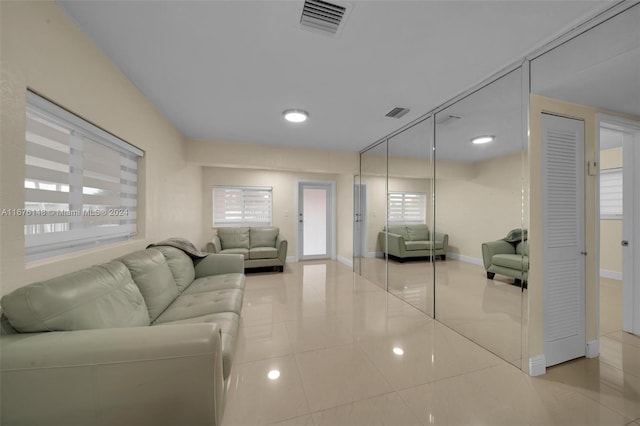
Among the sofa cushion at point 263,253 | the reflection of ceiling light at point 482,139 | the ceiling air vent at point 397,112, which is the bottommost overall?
the sofa cushion at point 263,253

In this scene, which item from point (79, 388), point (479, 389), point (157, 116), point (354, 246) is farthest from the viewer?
point (354, 246)

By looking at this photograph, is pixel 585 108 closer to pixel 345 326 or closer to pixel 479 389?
pixel 479 389

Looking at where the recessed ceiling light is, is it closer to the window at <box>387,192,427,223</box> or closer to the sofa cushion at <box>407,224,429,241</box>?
the window at <box>387,192,427,223</box>

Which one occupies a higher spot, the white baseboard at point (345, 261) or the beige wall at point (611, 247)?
the beige wall at point (611, 247)

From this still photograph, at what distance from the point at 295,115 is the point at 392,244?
89.7 inches

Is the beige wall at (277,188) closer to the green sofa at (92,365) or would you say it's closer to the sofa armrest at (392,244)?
the sofa armrest at (392,244)

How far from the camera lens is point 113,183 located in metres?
2.11

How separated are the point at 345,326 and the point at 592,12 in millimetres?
3006

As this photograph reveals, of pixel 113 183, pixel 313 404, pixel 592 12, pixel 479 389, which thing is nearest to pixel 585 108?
pixel 592 12

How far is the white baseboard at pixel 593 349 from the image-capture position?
1.95 m

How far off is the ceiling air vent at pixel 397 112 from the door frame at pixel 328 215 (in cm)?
303

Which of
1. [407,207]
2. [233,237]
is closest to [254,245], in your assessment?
[233,237]

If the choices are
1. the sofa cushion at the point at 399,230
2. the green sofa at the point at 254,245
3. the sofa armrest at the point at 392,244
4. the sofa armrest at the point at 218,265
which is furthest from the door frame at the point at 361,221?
the sofa armrest at the point at 218,265

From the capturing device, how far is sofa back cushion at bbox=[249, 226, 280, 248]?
515 cm
